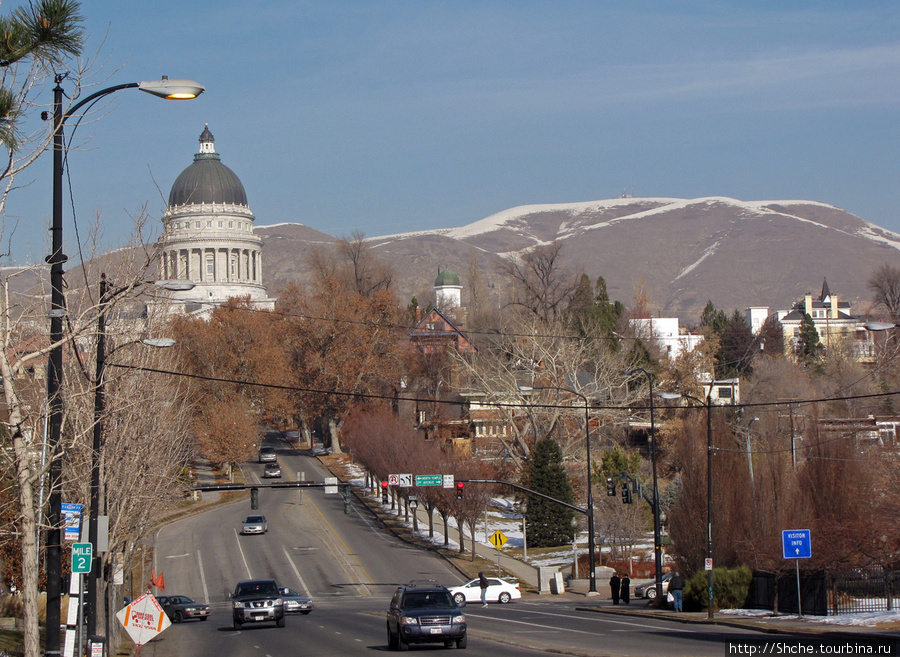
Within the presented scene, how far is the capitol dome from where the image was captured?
499 feet

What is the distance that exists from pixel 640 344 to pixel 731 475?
63.3m

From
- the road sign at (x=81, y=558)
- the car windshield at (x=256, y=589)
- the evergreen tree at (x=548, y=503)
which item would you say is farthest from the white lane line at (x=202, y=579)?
the road sign at (x=81, y=558)

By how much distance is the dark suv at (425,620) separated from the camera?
930 inches

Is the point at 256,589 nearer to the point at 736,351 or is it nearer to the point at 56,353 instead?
the point at 56,353

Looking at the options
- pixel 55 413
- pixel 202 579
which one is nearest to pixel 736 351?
pixel 202 579

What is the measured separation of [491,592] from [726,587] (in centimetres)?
1476

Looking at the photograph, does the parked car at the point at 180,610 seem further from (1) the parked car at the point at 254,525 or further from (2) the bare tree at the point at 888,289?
(2) the bare tree at the point at 888,289

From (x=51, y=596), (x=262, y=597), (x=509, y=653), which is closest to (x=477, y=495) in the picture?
(x=262, y=597)

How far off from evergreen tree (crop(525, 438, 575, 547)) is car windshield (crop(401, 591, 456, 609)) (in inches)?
1686

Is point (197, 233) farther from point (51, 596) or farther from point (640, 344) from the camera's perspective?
point (51, 596)

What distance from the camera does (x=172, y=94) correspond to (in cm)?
1376

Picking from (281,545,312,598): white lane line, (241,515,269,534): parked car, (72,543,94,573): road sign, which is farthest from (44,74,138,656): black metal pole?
(241,515,269,534): parked car

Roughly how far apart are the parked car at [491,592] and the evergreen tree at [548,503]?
744 inches

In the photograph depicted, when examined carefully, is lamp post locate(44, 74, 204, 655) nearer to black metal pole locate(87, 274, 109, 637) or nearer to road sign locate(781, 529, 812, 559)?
black metal pole locate(87, 274, 109, 637)
